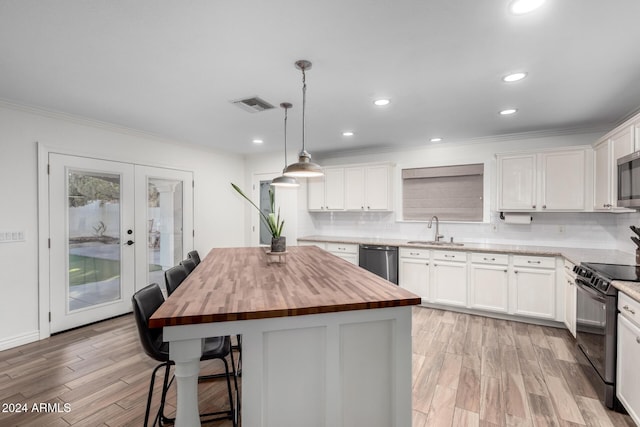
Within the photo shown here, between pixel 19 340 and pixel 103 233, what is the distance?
133 cm

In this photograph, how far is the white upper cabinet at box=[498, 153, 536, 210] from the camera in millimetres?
3871

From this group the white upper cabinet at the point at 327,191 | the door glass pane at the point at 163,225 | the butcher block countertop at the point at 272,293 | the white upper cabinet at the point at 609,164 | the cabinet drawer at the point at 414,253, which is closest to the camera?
the butcher block countertop at the point at 272,293

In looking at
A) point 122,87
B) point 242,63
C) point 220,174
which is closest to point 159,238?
point 220,174

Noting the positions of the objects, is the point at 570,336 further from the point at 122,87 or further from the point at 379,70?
the point at 122,87

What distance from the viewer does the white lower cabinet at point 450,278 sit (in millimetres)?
4039

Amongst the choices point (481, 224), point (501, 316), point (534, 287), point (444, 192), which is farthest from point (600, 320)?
point (444, 192)

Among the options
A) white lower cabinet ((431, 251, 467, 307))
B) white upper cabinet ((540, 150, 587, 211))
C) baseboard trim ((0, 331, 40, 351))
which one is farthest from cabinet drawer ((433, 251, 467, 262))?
baseboard trim ((0, 331, 40, 351))

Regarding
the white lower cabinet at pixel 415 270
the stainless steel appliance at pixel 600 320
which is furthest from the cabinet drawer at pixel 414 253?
the stainless steel appliance at pixel 600 320

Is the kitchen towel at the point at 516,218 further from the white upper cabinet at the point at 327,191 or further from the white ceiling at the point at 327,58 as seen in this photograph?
the white upper cabinet at the point at 327,191

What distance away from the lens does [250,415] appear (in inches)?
56.6

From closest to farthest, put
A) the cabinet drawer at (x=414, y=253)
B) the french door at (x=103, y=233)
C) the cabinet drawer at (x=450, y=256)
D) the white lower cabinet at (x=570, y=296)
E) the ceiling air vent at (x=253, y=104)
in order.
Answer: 1. the ceiling air vent at (x=253, y=104)
2. the white lower cabinet at (x=570, y=296)
3. the french door at (x=103, y=233)
4. the cabinet drawer at (x=450, y=256)
5. the cabinet drawer at (x=414, y=253)

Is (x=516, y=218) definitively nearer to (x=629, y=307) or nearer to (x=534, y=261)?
(x=534, y=261)

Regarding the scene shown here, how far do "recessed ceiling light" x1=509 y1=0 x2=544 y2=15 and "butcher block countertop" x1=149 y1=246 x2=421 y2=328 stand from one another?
5.28 feet

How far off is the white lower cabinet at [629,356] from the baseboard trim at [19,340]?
515 centimetres
